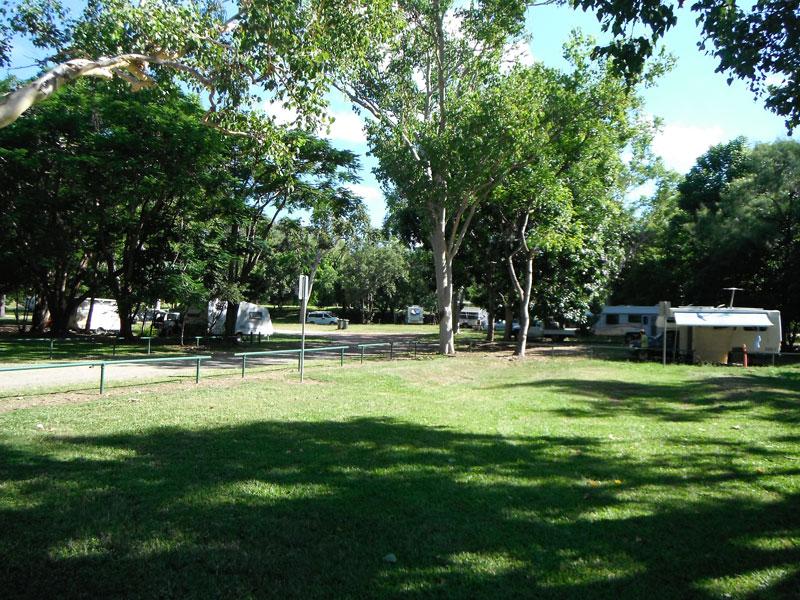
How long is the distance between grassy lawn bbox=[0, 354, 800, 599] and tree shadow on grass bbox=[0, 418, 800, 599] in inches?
0.8

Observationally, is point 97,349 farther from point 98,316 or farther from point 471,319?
point 471,319

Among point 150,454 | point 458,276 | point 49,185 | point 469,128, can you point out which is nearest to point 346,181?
point 458,276

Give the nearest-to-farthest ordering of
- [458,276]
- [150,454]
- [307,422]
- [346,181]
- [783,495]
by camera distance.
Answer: [783,495] → [150,454] → [307,422] → [346,181] → [458,276]

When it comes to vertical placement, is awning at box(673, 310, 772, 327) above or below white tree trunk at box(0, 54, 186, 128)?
below

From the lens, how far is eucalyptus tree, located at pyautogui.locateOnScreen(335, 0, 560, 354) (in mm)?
19938

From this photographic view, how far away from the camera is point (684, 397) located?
13.4m

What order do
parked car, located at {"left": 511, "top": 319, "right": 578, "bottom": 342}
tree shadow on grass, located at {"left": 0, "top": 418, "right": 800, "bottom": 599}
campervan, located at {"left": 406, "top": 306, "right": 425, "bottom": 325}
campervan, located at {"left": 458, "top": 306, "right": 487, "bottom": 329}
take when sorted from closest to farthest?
tree shadow on grass, located at {"left": 0, "top": 418, "right": 800, "bottom": 599} < parked car, located at {"left": 511, "top": 319, "right": 578, "bottom": 342} < campervan, located at {"left": 458, "top": 306, "right": 487, "bottom": 329} < campervan, located at {"left": 406, "top": 306, "right": 425, "bottom": 325}

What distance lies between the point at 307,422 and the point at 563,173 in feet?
62.3

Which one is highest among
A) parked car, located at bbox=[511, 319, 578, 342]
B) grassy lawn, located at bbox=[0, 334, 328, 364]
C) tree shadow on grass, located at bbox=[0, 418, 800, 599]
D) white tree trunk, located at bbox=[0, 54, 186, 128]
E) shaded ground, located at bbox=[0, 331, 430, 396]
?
white tree trunk, located at bbox=[0, 54, 186, 128]

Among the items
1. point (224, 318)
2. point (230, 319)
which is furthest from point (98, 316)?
point (230, 319)

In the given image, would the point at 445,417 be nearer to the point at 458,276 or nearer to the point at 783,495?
the point at 783,495

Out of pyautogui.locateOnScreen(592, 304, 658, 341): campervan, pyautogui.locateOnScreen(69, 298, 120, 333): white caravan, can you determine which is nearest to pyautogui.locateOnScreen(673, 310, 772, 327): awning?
pyautogui.locateOnScreen(592, 304, 658, 341): campervan

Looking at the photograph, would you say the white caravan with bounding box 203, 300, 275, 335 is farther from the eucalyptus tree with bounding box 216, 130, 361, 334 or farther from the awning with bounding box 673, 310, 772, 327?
the awning with bounding box 673, 310, 772, 327

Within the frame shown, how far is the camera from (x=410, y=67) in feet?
73.1
